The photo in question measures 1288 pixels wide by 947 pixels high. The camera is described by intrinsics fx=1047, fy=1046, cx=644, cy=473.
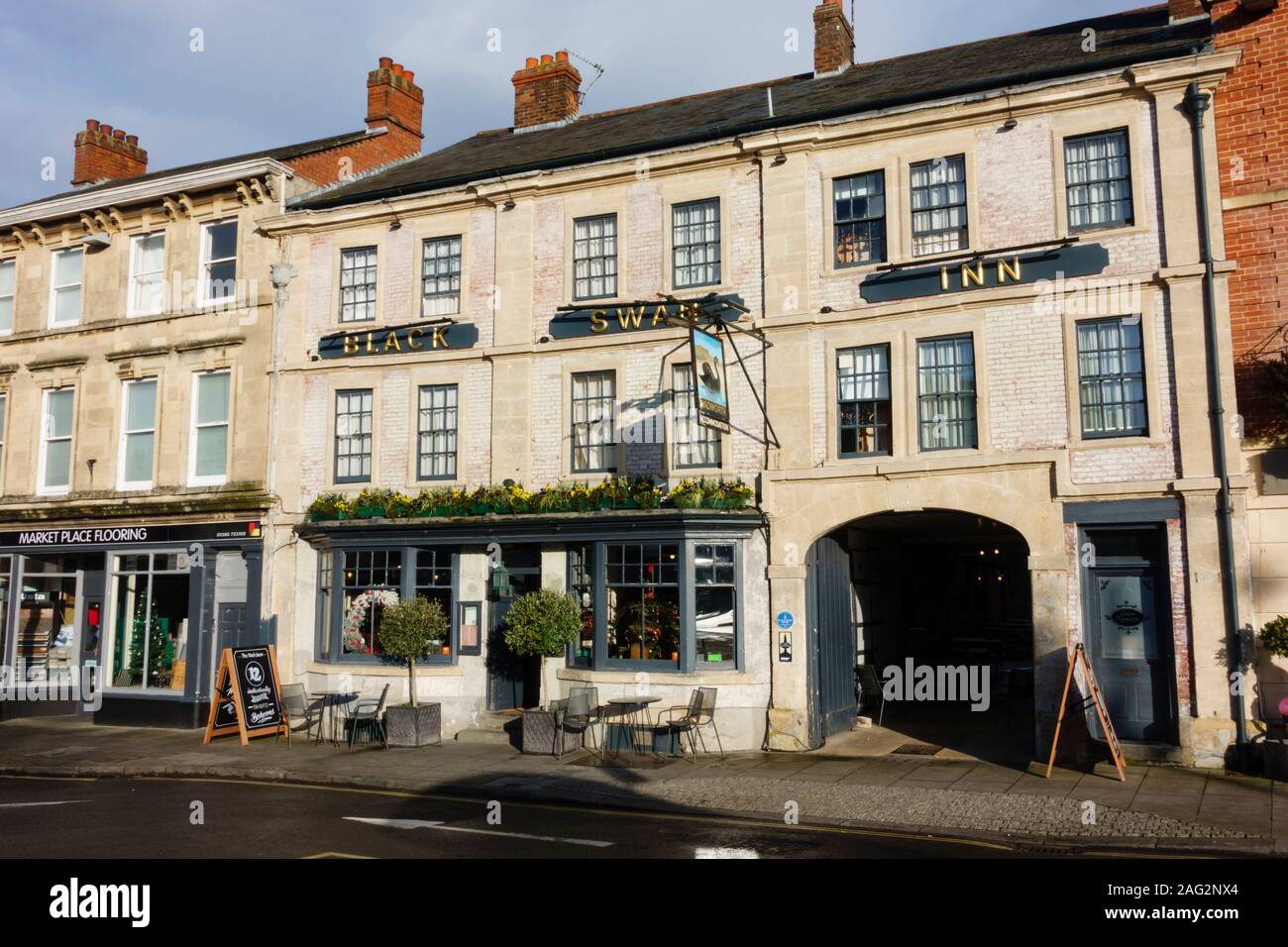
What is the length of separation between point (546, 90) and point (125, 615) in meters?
14.6

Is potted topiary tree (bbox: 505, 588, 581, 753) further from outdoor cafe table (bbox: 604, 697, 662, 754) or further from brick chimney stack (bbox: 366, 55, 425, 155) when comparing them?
brick chimney stack (bbox: 366, 55, 425, 155)

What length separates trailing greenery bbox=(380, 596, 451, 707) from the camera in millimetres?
17797

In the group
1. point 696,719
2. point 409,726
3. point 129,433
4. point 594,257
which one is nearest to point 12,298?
point 129,433

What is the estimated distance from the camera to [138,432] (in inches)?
880

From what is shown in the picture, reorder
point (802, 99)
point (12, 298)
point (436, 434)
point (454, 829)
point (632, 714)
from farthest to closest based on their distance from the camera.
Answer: point (12, 298)
point (436, 434)
point (802, 99)
point (632, 714)
point (454, 829)

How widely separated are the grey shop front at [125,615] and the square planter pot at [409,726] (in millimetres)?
4363

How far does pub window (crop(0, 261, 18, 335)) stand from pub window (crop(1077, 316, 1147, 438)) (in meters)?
23.1

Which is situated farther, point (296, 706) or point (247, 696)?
point (296, 706)

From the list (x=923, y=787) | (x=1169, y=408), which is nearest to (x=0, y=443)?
(x=923, y=787)

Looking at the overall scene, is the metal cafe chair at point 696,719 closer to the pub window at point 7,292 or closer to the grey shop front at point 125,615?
the grey shop front at point 125,615

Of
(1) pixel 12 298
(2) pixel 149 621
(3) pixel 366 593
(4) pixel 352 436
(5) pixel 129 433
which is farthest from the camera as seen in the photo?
(1) pixel 12 298

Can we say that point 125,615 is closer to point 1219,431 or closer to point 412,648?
point 412,648
